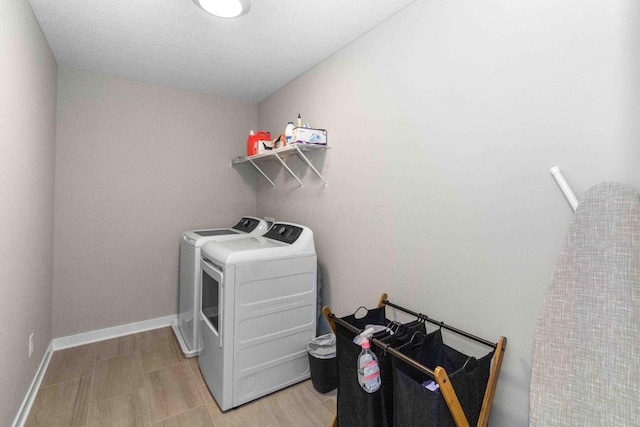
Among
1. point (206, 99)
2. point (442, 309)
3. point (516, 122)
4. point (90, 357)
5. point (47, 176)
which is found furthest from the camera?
point (206, 99)

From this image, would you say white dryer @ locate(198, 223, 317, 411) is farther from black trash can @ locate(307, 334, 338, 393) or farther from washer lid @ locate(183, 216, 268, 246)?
washer lid @ locate(183, 216, 268, 246)

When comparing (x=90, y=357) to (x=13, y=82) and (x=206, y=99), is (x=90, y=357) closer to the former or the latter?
(x=13, y=82)

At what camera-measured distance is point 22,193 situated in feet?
5.49

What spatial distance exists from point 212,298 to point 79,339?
5.22 feet

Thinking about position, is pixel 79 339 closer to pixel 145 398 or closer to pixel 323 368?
pixel 145 398

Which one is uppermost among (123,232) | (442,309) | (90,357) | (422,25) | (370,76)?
(422,25)

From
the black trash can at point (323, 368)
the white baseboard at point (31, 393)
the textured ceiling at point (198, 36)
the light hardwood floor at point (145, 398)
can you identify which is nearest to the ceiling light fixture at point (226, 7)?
the textured ceiling at point (198, 36)

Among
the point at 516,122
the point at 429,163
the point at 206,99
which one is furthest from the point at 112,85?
the point at 516,122

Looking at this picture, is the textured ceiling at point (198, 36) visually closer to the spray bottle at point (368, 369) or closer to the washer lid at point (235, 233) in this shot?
the washer lid at point (235, 233)

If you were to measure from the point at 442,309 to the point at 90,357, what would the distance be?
2712mm

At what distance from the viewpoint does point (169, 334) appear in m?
2.86

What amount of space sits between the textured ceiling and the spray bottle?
→ 1788 millimetres

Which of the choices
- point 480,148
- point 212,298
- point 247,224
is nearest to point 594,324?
point 480,148

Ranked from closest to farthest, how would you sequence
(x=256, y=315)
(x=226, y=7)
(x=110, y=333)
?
(x=226, y=7) → (x=256, y=315) → (x=110, y=333)
